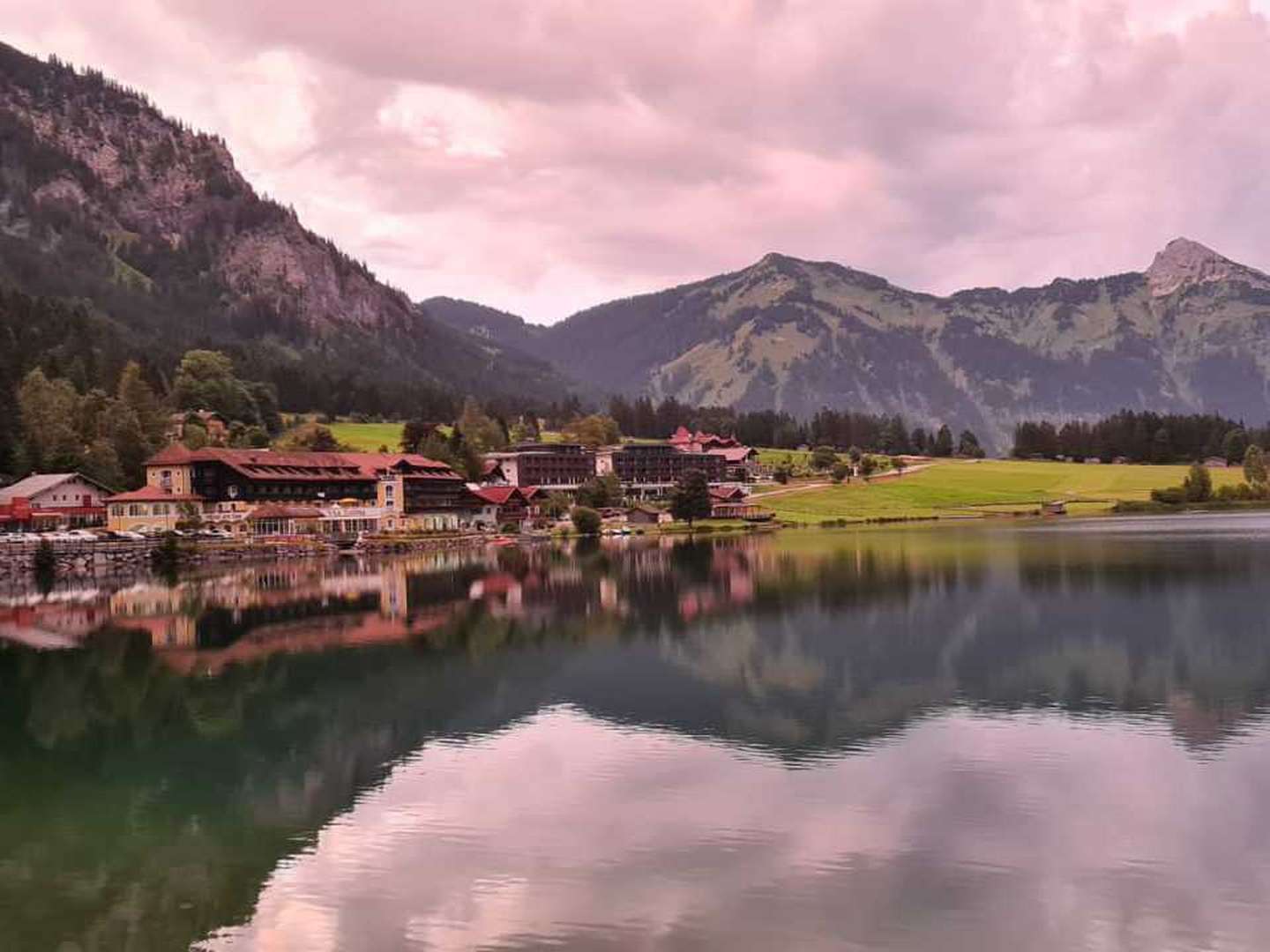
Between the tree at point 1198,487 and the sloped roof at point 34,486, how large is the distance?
490 ft

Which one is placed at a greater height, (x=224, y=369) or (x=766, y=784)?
(x=224, y=369)

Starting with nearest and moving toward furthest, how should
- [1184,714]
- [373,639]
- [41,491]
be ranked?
[1184,714] < [373,639] < [41,491]

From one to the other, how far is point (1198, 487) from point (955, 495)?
35.1 metres

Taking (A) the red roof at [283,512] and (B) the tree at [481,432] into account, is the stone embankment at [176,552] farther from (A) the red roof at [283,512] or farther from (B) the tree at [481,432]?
(B) the tree at [481,432]

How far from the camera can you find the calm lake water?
58.2ft

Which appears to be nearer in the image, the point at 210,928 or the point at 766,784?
the point at 210,928

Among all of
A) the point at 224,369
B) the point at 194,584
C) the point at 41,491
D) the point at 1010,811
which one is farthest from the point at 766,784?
the point at 224,369

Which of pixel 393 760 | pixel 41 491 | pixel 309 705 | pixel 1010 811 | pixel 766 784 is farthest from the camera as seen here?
pixel 41 491

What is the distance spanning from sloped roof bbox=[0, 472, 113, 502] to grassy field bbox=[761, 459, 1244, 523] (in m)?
87.0

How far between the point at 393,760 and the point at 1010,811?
15013 mm

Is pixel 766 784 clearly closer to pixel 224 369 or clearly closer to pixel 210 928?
pixel 210 928

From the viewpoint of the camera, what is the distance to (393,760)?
2827 centimetres

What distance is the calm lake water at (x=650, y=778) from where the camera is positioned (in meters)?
17.8

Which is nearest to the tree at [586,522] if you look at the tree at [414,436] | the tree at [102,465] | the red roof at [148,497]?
the tree at [414,436]
